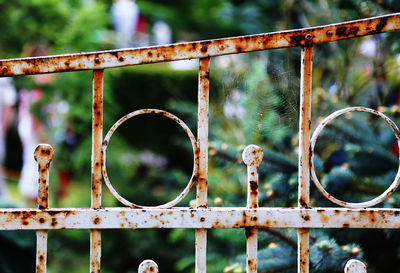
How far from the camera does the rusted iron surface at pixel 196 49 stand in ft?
3.38

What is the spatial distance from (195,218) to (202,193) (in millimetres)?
67

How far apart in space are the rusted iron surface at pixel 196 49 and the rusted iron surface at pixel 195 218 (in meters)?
0.38

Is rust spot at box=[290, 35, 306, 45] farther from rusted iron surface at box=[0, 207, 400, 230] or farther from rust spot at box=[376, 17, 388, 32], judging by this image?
rusted iron surface at box=[0, 207, 400, 230]

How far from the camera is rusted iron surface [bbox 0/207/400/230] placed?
103 centimetres

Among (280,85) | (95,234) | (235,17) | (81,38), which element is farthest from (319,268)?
(235,17)

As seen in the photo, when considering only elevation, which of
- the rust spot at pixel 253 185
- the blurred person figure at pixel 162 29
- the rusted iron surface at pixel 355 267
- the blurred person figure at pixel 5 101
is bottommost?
the rusted iron surface at pixel 355 267

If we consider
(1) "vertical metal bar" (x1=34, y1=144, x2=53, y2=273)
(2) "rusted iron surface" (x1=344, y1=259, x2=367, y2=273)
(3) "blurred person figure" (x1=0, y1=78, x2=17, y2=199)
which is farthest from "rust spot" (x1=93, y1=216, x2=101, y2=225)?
(3) "blurred person figure" (x1=0, y1=78, x2=17, y2=199)

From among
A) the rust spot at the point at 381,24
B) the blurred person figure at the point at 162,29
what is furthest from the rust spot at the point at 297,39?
the blurred person figure at the point at 162,29

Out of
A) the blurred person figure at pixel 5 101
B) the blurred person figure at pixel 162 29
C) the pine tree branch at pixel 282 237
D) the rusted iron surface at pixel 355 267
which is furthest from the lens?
the blurred person figure at pixel 162 29

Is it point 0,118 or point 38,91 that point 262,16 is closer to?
point 38,91

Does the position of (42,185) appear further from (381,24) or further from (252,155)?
(381,24)

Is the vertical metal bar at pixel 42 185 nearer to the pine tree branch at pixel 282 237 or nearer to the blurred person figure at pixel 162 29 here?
the pine tree branch at pixel 282 237

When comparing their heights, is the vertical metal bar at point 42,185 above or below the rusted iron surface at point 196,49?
below

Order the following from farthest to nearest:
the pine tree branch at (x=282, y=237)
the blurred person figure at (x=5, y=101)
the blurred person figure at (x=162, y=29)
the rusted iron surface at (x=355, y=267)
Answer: the blurred person figure at (x=162, y=29)
the blurred person figure at (x=5, y=101)
the pine tree branch at (x=282, y=237)
the rusted iron surface at (x=355, y=267)
